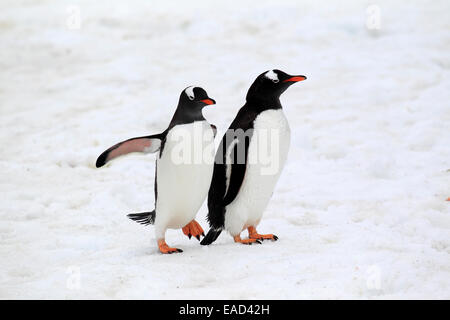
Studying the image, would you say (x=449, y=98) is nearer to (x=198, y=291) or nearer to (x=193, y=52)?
(x=193, y=52)

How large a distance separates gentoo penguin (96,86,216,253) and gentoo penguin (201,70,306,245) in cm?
18

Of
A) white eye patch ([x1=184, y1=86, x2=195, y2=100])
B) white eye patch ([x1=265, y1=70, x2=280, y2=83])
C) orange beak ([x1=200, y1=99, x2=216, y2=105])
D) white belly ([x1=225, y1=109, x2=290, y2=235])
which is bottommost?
white belly ([x1=225, y1=109, x2=290, y2=235])

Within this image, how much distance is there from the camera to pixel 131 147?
11.2 ft

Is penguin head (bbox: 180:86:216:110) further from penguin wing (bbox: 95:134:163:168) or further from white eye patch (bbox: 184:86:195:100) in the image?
penguin wing (bbox: 95:134:163:168)

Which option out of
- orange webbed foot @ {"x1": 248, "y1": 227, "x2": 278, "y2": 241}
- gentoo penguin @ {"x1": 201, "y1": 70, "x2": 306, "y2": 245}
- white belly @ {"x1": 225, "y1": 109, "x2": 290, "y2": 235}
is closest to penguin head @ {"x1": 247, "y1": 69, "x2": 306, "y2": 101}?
gentoo penguin @ {"x1": 201, "y1": 70, "x2": 306, "y2": 245}

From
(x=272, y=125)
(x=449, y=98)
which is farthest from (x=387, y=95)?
(x=272, y=125)

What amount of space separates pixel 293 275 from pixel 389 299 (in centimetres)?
55

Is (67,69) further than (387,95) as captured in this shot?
Yes

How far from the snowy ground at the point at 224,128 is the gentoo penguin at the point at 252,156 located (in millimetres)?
241

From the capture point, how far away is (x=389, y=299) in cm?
272

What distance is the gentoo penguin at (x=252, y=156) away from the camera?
142 inches

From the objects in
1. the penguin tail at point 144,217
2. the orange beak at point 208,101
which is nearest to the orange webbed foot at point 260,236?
the penguin tail at point 144,217

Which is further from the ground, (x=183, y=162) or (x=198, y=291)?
(x=183, y=162)

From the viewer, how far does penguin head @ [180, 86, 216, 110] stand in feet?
11.1
